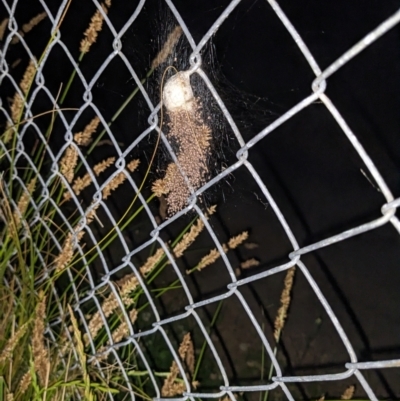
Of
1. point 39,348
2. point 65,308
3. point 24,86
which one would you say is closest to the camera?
point 39,348

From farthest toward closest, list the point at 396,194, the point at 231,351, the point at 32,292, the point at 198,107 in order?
the point at 231,351 < the point at 396,194 < the point at 32,292 < the point at 198,107

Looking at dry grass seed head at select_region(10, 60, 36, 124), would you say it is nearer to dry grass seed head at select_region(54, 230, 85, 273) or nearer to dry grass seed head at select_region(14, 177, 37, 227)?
dry grass seed head at select_region(14, 177, 37, 227)

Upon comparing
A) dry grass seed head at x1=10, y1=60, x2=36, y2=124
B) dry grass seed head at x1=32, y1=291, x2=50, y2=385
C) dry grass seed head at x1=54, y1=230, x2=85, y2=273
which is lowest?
dry grass seed head at x1=32, y1=291, x2=50, y2=385

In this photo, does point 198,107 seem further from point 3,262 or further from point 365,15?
point 365,15

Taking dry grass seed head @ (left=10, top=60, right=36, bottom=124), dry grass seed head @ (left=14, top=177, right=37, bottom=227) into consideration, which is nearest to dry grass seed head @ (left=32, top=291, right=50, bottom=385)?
dry grass seed head @ (left=14, top=177, right=37, bottom=227)

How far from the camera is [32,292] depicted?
42.0 inches

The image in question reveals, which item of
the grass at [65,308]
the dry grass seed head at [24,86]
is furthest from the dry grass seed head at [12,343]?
the dry grass seed head at [24,86]

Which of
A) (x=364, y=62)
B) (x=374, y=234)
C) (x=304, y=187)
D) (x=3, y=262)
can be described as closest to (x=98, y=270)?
(x=3, y=262)

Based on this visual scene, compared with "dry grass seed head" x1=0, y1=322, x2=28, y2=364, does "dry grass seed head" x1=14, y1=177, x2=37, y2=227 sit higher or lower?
higher

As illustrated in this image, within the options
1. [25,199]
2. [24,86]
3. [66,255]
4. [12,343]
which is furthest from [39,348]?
[24,86]

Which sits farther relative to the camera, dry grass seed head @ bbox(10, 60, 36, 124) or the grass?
dry grass seed head @ bbox(10, 60, 36, 124)

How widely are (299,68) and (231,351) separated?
90cm

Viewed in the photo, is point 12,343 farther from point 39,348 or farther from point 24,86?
point 24,86

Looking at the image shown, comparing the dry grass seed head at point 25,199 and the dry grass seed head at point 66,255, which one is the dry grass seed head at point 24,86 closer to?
the dry grass seed head at point 25,199
